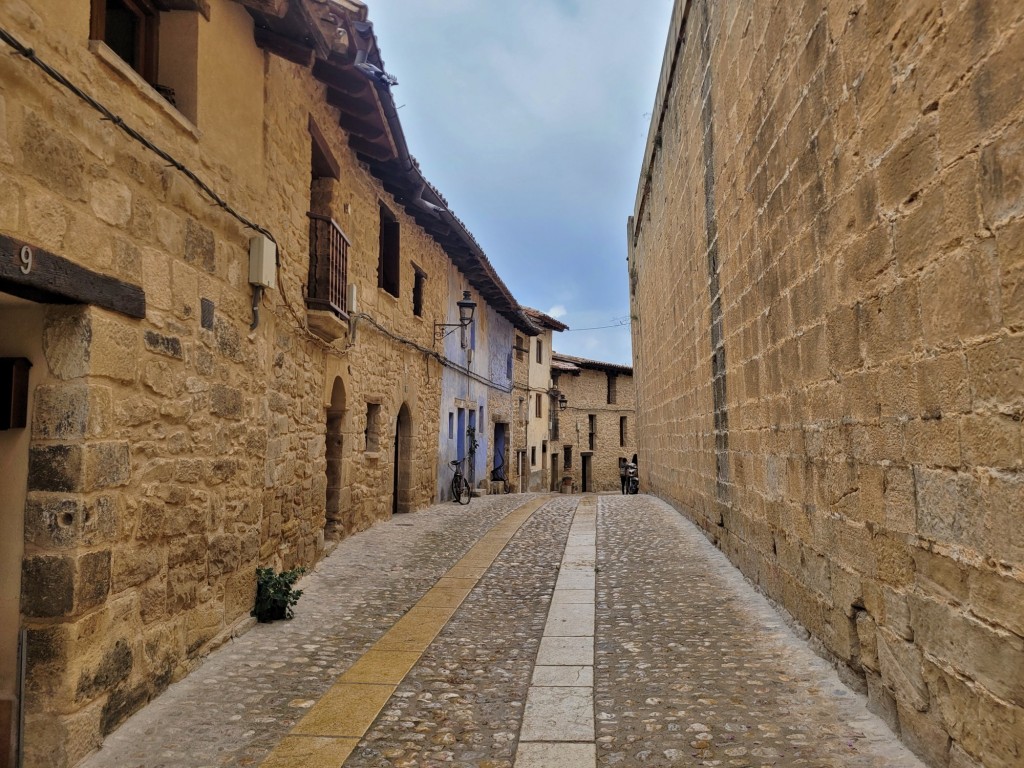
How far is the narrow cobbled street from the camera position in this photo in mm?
2869

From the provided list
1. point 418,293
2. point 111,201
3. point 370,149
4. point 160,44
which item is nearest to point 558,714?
point 111,201

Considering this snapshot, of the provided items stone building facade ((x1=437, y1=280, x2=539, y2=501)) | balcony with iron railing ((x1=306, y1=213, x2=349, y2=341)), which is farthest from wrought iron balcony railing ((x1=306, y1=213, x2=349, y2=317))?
stone building facade ((x1=437, y1=280, x2=539, y2=501))

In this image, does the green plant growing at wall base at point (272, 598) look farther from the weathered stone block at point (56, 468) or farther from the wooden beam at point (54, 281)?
the wooden beam at point (54, 281)

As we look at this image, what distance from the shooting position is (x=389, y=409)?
10.1m

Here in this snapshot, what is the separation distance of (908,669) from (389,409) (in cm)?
809

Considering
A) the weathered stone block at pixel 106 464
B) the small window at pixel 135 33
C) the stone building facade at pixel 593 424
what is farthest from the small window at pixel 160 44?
the stone building facade at pixel 593 424

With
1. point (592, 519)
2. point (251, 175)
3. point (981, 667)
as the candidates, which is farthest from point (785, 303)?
point (592, 519)

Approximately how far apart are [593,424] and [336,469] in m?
24.8

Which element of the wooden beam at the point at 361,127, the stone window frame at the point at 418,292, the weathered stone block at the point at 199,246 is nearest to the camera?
the weathered stone block at the point at 199,246

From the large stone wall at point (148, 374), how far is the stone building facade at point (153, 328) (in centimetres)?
1

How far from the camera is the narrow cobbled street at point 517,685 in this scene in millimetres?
2869

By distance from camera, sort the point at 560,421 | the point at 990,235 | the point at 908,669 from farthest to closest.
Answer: the point at 560,421 → the point at 908,669 → the point at 990,235

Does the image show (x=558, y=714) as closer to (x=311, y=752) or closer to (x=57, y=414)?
(x=311, y=752)

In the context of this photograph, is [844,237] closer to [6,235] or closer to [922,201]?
[922,201]
